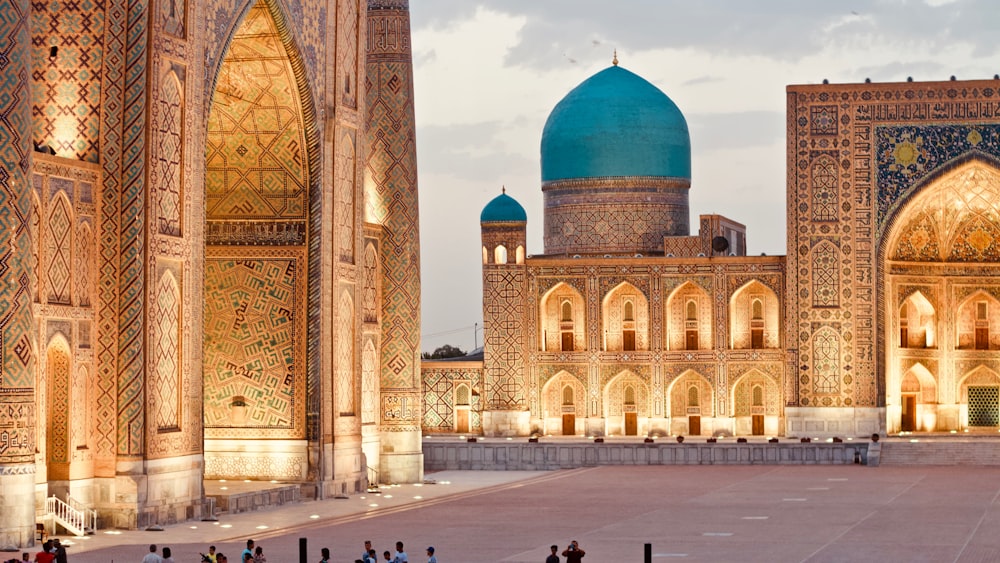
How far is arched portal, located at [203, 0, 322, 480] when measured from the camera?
20.4m

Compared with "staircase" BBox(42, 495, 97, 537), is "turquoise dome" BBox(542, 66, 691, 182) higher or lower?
higher

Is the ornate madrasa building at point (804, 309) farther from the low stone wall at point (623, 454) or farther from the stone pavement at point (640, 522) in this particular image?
the stone pavement at point (640, 522)

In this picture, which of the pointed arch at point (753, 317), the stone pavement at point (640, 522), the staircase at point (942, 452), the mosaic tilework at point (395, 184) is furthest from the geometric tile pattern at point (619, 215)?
the mosaic tilework at point (395, 184)

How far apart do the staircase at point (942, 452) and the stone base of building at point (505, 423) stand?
6.10 meters

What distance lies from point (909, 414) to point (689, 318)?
404cm

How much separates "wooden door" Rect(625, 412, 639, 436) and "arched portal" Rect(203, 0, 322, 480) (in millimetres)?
10583

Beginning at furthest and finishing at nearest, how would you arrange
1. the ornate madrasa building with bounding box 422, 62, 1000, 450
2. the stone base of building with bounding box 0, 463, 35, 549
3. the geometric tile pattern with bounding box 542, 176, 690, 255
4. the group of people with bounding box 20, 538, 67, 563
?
the geometric tile pattern with bounding box 542, 176, 690, 255, the ornate madrasa building with bounding box 422, 62, 1000, 450, the stone base of building with bounding box 0, 463, 35, 549, the group of people with bounding box 20, 538, 67, 563

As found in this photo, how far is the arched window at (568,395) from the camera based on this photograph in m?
30.2

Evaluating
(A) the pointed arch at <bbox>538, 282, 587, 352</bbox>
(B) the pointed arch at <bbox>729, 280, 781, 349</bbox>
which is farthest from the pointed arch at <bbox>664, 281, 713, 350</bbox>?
(A) the pointed arch at <bbox>538, 282, 587, 352</bbox>

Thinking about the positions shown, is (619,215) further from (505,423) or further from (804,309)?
(505,423)

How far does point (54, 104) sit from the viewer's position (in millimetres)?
16234

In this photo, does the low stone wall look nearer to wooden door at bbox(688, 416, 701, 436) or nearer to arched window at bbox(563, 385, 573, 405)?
wooden door at bbox(688, 416, 701, 436)

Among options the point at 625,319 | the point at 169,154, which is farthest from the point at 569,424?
the point at 169,154

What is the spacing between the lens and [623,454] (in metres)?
26.8
